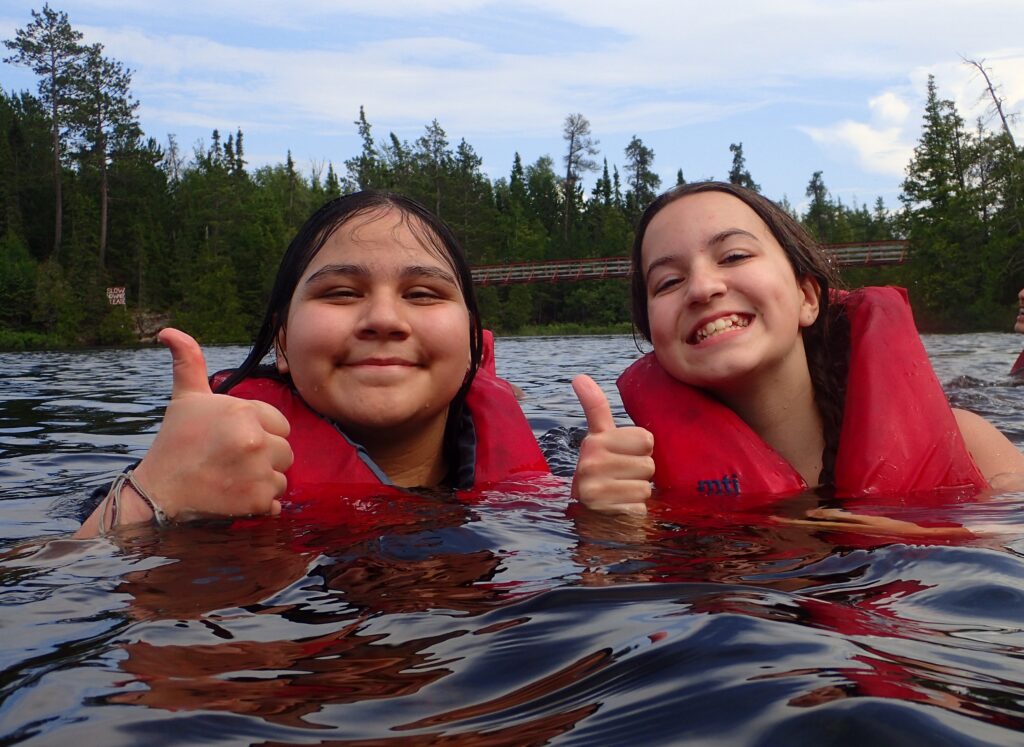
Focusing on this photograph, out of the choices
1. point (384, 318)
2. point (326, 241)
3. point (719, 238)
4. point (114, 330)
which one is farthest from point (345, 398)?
point (114, 330)

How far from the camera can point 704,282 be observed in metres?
3.10

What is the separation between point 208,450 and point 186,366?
0.73 feet

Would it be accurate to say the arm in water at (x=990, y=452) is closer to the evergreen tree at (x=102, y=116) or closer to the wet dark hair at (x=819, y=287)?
the wet dark hair at (x=819, y=287)

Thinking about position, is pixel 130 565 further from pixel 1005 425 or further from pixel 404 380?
pixel 1005 425

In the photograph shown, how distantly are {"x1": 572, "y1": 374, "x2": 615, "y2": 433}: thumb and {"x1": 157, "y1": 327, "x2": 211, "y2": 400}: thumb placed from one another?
97cm

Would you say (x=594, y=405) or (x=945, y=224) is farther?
(x=945, y=224)

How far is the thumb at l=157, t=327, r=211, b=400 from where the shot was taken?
2385 mm

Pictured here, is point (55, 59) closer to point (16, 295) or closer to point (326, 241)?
point (16, 295)

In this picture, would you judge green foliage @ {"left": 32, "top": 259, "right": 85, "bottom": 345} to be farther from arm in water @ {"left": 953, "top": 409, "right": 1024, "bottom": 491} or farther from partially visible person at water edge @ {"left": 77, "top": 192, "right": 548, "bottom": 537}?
arm in water @ {"left": 953, "top": 409, "right": 1024, "bottom": 491}

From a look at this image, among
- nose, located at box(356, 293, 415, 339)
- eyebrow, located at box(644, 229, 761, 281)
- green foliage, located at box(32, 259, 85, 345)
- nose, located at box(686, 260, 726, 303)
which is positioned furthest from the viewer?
green foliage, located at box(32, 259, 85, 345)

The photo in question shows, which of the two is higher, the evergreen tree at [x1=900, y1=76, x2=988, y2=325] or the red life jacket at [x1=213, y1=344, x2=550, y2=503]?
the evergreen tree at [x1=900, y1=76, x2=988, y2=325]

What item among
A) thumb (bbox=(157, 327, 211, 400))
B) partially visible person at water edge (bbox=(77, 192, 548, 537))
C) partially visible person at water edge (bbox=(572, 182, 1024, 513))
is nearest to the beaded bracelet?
partially visible person at water edge (bbox=(77, 192, 548, 537))

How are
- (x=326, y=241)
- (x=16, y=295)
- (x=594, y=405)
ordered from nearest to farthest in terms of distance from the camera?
(x=594, y=405)
(x=326, y=241)
(x=16, y=295)

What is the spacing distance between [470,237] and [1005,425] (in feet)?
147
